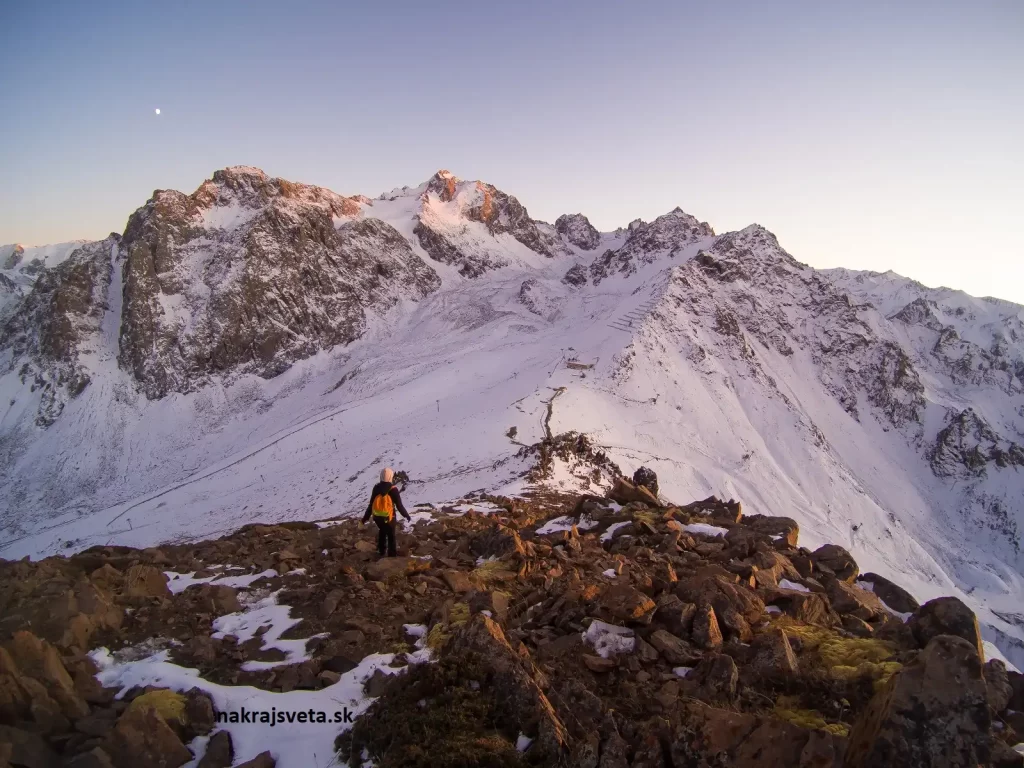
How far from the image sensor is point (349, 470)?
36.8 m

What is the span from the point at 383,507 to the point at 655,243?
9812cm

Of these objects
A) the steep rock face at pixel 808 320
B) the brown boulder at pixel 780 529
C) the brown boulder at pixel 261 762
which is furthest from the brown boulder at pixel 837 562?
the steep rock face at pixel 808 320

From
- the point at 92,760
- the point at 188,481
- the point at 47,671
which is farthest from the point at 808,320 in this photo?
the point at 92,760

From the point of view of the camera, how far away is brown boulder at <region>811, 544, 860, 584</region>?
1058 centimetres

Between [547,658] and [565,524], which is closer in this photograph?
[547,658]

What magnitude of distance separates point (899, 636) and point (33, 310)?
109670 mm

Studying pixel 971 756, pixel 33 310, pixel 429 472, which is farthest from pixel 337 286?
pixel 971 756

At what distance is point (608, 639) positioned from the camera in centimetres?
709

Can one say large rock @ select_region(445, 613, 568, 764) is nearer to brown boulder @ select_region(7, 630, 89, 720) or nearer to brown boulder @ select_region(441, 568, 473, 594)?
brown boulder @ select_region(441, 568, 473, 594)

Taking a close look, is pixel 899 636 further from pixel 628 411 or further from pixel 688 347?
pixel 688 347

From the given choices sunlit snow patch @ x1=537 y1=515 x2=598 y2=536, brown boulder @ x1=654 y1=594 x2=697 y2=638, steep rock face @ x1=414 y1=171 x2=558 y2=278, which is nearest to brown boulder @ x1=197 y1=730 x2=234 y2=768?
brown boulder @ x1=654 y1=594 x2=697 y2=638

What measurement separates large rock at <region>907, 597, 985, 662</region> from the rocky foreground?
29mm

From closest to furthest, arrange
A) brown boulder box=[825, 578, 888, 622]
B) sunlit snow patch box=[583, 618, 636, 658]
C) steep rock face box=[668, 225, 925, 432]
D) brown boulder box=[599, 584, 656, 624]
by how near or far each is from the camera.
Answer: sunlit snow patch box=[583, 618, 636, 658], brown boulder box=[599, 584, 656, 624], brown boulder box=[825, 578, 888, 622], steep rock face box=[668, 225, 925, 432]

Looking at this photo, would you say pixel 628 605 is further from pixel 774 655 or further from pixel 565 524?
pixel 565 524
